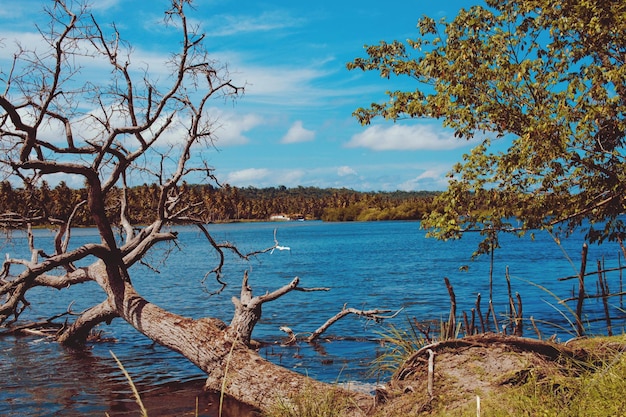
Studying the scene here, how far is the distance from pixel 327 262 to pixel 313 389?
42041 millimetres

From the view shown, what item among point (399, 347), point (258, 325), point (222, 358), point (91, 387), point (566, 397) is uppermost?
point (566, 397)

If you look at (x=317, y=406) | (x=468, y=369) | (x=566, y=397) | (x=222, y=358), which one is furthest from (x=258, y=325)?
(x=566, y=397)

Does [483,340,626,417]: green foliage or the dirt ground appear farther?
the dirt ground

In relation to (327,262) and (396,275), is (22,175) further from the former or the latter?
(327,262)

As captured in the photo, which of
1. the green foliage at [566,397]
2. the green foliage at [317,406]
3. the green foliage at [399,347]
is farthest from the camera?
the green foliage at [399,347]

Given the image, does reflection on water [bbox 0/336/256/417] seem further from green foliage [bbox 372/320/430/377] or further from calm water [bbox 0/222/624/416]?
green foliage [bbox 372/320/430/377]

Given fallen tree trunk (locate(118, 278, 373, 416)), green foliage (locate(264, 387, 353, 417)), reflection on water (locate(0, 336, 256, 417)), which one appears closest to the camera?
green foliage (locate(264, 387, 353, 417))

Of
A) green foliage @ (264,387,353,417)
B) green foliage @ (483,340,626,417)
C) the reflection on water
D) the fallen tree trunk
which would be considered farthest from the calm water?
green foliage @ (483,340,626,417)

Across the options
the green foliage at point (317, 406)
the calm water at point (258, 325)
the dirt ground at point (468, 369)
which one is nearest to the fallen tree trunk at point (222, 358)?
the green foliage at point (317, 406)

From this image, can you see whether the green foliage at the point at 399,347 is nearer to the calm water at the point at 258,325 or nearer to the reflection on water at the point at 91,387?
the calm water at the point at 258,325

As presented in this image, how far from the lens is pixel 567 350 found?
263 inches

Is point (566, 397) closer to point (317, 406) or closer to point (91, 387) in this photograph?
point (317, 406)

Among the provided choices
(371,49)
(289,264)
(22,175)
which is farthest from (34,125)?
(289,264)

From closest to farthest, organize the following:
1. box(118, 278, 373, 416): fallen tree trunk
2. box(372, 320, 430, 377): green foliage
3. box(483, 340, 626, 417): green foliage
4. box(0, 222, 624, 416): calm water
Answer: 1. box(483, 340, 626, 417): green foliage
2. box(372, 320, 430, 377): green foliage
3. box(118, 278, 373, 416): fallen tree trunk
4. box(0, 222, 624, 416): calm water
